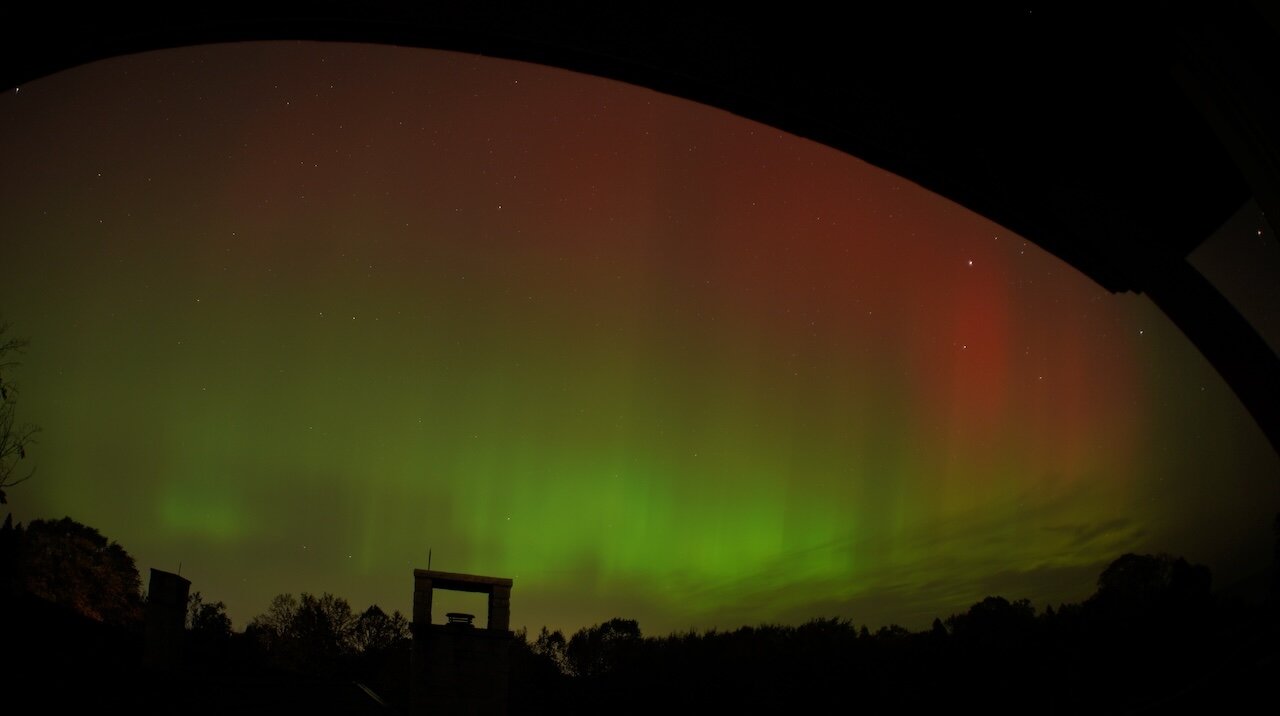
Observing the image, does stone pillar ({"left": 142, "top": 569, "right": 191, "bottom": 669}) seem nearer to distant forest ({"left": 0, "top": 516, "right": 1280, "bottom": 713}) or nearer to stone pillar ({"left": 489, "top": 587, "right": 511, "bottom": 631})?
distant forest ({"left": 0, "top": 516, "right": 1280, "bottom": 713})

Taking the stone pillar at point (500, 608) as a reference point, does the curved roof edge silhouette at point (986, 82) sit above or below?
above

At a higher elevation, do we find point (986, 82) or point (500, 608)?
point (986, 82)

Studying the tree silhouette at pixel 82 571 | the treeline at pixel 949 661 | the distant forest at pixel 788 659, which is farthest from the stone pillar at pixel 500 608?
the tree silhouette at pixel 82 571

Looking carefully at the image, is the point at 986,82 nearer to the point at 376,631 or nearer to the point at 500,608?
the point at 500,608

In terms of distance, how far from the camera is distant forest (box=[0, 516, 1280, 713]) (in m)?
8.34

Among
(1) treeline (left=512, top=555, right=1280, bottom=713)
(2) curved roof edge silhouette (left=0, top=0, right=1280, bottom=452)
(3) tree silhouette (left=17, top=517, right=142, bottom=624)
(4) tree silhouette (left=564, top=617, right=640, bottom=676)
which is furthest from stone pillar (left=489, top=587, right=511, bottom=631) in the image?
(4) tree silhouette (left=564, top=617, right=640, bottom=676)

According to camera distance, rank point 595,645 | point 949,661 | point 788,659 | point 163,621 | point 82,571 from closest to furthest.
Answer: point 163,621 < point 949,661 < point 788,659 < point 82,571 < point 595,645

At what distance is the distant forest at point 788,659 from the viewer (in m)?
8.34

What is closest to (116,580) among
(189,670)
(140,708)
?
(189,670)

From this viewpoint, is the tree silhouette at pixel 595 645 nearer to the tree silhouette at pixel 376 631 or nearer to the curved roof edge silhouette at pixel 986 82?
the tree silhouette at pixel 376 631

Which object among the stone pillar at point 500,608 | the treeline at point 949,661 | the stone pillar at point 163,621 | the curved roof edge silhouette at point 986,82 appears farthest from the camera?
the treeline at point 949,661

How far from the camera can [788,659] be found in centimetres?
3422

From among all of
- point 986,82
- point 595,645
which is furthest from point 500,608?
point 595,645

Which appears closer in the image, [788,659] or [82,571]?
[788,659]
